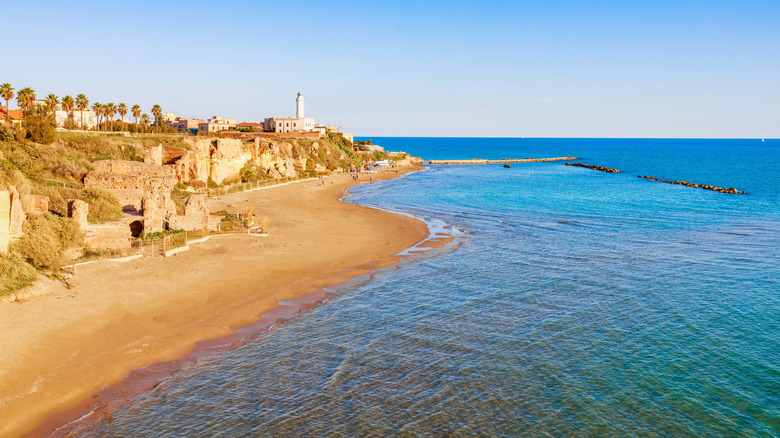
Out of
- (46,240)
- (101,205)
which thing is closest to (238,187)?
(101,205)

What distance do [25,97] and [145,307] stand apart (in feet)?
168

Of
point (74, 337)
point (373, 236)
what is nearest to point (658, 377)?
point (74, 337)

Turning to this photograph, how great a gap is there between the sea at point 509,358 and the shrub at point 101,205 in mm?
14476

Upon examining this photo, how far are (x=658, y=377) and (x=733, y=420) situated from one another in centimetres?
248

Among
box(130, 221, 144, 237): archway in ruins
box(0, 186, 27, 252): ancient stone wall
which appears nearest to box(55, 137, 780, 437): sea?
box(0, 186, 27, 252): ancient stone wall

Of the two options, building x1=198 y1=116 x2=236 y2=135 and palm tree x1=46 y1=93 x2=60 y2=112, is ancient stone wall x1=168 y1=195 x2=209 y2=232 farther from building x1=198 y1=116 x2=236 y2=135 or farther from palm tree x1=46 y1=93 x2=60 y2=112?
building x1=198 y1=116 x2=236 y2=135

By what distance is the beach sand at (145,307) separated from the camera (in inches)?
566

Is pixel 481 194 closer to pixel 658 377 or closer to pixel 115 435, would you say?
pixel 658 377

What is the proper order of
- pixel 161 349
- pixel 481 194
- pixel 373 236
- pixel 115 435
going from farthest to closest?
pixel 481 194, pixel 373 236, pixel 161 349, pixel 115 435

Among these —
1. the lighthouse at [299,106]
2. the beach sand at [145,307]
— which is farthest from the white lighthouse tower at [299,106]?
the beach sand at [145,307]

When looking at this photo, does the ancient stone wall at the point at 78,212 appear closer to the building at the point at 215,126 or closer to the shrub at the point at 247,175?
the shrub at the point at 247,175

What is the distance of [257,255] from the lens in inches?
1147

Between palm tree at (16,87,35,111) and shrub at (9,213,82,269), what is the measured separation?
42.3 meters

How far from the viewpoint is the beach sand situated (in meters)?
14.4
